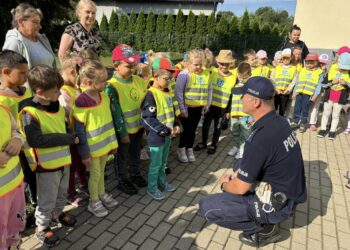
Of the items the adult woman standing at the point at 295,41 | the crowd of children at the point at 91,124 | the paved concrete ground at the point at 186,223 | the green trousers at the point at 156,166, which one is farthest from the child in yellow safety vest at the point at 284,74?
the green trousers at the point at 156,166

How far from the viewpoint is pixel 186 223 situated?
11.8 ft

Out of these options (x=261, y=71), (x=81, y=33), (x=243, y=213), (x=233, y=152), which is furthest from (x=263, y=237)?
(x=261, y=71)

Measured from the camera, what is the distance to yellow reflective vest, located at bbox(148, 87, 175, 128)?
3.77 m

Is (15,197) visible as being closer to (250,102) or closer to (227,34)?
(250,102)

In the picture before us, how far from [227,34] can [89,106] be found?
24.7 meters

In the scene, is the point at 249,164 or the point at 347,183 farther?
the point at 347,183

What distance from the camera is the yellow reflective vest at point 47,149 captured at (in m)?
2.71

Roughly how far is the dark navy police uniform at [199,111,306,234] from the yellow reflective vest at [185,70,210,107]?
202 cm

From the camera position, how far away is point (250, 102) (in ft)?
10.0

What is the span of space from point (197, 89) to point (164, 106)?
4.19 ft

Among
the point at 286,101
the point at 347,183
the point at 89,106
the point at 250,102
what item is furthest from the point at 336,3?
the point at 89,106

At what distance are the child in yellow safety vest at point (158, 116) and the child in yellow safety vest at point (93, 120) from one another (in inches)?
19.9

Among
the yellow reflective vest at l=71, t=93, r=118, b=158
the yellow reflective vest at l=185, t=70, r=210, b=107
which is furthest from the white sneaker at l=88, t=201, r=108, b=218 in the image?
the yellow reflective vest at l=185, t=70, r=210, b=107

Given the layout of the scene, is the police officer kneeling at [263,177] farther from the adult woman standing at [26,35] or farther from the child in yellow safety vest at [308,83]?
the child in yellow safety vest at [308,83]
